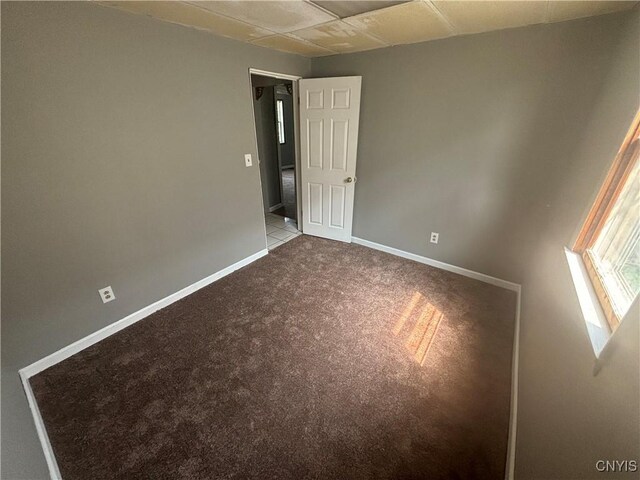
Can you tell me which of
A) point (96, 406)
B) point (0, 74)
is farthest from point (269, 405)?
point (0, 74)

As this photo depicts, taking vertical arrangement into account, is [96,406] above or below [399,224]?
below

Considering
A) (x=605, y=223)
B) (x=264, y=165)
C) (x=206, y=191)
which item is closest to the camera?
(x=605, y=223)

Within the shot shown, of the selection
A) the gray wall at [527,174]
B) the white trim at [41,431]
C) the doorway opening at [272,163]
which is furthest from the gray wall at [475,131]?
the white trim at [41,431]

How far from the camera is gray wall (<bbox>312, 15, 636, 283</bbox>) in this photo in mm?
1905

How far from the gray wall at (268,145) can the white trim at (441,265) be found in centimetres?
175

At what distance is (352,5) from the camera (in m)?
1.59

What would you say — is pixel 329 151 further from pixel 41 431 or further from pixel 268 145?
pixel 41 431

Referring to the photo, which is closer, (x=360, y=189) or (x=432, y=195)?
(x=432, y=195)

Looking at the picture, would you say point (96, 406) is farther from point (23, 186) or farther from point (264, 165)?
point (264, 165)

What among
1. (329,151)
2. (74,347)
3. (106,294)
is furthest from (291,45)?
(74,347)

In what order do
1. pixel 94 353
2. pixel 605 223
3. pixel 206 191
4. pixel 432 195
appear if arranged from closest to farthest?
pixel 605 223, pixel 94 353, pixel 206 191, pixel 432 195

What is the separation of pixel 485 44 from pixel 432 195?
4.25 feet

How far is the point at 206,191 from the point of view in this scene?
2.43 metres

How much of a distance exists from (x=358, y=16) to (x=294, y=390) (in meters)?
2.49
